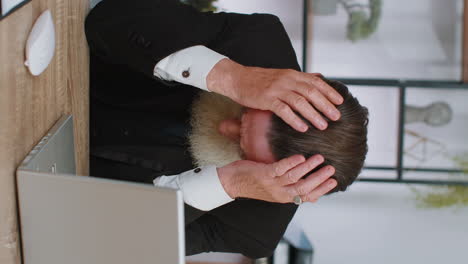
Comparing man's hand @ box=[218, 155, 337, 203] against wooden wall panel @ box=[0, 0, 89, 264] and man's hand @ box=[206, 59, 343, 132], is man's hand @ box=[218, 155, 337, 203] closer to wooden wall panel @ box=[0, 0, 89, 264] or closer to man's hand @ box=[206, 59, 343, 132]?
man's hand @ box=[206, 59, 343, 132]

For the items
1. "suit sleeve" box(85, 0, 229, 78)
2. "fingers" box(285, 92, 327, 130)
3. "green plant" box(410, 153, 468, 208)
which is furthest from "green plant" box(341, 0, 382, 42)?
"fingers" box(285, 92, 327, 130)

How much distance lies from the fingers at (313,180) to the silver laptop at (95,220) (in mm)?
491

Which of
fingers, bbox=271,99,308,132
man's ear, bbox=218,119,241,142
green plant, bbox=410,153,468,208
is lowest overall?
green plant, bbox=410,153,468,208

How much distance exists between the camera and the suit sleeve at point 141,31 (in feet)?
3.60

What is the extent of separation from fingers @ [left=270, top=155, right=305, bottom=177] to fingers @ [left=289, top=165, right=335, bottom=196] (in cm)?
5

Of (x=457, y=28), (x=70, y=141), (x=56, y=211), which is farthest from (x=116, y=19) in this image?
(x=457, y=28)

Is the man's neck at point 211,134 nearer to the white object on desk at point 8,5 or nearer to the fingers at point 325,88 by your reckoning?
the fingers at point 325,88

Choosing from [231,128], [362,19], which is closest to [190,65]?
[231,128]

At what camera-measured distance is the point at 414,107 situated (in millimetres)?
2934

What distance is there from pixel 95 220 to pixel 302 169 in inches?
19.6

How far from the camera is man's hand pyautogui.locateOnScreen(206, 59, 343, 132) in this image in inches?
40.0

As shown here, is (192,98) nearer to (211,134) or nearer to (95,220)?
(211,134)

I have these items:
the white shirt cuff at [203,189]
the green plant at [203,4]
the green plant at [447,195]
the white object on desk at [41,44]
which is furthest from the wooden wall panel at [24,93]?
the green plant at [447,195]

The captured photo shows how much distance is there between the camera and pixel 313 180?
44.4 inches
